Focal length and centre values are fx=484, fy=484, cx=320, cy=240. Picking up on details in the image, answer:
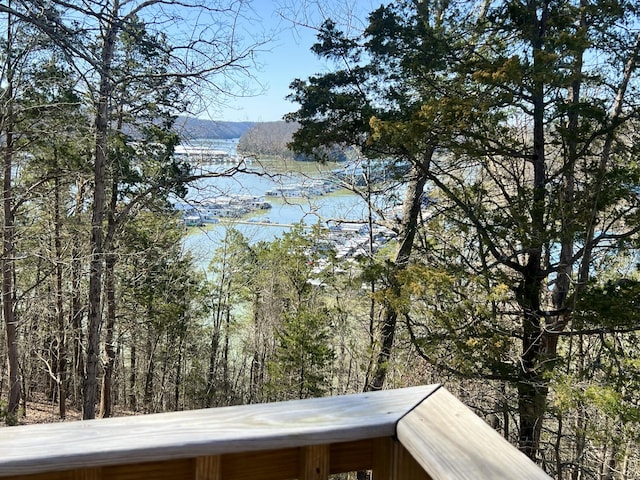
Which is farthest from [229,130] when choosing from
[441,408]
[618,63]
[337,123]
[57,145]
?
[441,408]

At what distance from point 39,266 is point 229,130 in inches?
191

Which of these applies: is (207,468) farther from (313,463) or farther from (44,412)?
(44,412)

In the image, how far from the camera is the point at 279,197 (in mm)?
6352

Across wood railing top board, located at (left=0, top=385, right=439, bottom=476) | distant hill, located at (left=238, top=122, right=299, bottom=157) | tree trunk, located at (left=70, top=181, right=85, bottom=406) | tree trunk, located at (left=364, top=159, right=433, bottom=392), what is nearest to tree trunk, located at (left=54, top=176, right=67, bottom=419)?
tree trunk, located at (left=70, top=181, right=85, bottom=406)

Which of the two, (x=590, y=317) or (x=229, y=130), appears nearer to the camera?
(x=590, y=317)

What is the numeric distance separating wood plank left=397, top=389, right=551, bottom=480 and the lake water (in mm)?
5618

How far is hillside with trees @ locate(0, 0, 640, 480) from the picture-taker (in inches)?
186

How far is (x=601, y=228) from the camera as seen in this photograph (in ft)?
17.0

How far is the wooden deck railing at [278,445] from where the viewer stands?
59 cm

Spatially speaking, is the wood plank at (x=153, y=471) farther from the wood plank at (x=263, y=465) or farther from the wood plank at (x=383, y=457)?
the wood plank at (x=383, y=457)

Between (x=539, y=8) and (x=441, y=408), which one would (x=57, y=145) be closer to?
(x=539, y=8)

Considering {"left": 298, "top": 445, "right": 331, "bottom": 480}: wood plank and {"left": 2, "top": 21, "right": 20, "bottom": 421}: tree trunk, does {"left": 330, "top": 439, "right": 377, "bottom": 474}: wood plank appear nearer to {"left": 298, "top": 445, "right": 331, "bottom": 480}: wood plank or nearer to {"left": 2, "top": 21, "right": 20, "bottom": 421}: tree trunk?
{"left": 298, "top": 445, "right": 331, "bottom": 480}: wood plank

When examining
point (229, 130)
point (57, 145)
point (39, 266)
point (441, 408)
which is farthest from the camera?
point (39, 266)

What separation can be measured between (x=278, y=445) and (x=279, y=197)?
5770 millimetres
